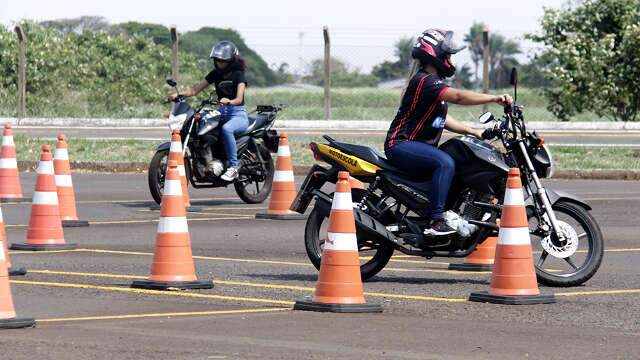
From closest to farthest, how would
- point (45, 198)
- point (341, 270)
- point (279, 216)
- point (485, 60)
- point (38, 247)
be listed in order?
point (341, 270), point (38, 247), point (45, 198), point (279, 216), point (485, 60)

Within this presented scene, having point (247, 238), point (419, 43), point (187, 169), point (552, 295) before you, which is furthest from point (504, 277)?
point (187, 169)

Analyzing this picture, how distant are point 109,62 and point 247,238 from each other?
103 feet

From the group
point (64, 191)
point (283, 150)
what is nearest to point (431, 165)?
point (64, 191)

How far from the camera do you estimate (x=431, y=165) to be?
11.1 metres

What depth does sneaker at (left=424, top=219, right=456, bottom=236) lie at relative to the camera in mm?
11094

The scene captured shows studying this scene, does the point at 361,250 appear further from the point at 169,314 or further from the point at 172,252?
the point at 169,314

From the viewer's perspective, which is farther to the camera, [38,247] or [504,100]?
[38,247]

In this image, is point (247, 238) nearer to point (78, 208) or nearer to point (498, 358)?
point (78, 208)

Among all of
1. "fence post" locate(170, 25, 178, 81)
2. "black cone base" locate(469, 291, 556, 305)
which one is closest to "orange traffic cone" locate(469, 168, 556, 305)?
"black cone base" locate(469, 291, 556, 305)

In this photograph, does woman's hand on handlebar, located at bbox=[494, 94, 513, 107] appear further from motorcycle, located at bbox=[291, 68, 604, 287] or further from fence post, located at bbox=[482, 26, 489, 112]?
fence post, located at bbox=[482, 26, 489, 112]

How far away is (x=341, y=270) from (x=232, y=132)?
825 cm

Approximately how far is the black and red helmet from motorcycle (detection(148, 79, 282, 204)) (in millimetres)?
6477

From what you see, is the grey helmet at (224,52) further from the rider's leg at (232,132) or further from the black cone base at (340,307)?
the black cone base at (340,307)

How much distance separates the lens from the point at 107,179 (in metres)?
21.9
